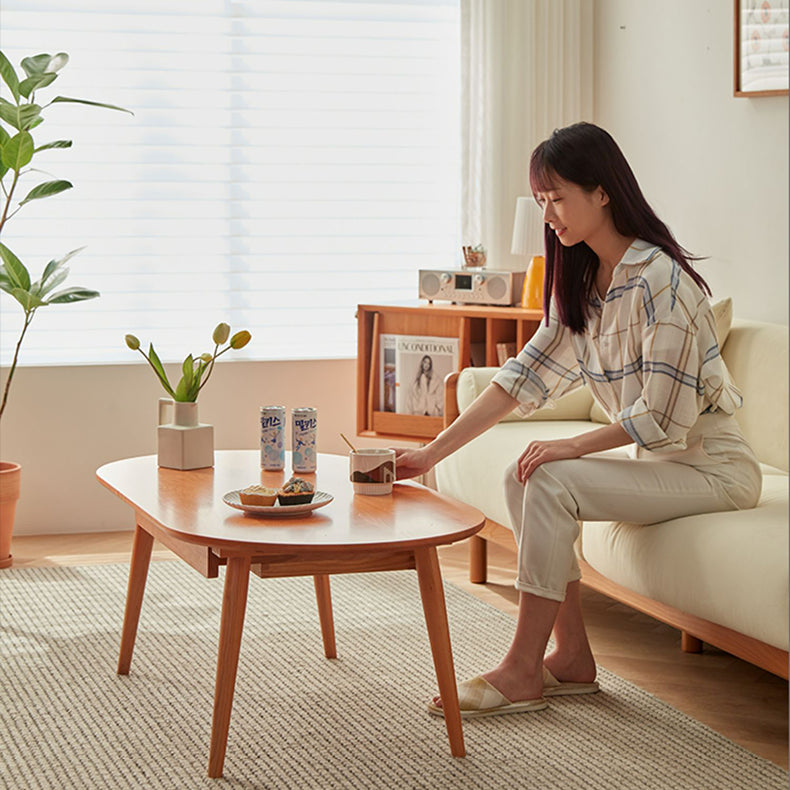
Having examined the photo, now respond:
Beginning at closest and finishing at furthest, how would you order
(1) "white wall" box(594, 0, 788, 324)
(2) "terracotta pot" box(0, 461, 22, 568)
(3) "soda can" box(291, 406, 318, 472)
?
(3) "soda can" box(291, 406, 318, 472), (1) "white wall" box(594, 0, 788, 324), (2) "terracotta pot" box(0, 461, 22, 568)

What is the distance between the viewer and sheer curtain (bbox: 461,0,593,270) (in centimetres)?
412

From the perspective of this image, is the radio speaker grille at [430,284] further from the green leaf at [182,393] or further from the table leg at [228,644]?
the table leg at [228,644]

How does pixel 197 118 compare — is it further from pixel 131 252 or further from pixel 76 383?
pixel 76 383

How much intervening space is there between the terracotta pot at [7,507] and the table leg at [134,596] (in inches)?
45.6

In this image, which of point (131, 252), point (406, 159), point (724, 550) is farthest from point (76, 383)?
point (724, 550)

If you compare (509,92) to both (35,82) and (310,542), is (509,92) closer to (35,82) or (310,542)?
(35,82)

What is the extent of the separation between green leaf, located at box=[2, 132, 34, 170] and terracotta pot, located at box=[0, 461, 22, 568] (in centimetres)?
93

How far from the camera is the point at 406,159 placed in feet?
14.1

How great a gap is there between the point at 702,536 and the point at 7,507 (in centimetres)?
221

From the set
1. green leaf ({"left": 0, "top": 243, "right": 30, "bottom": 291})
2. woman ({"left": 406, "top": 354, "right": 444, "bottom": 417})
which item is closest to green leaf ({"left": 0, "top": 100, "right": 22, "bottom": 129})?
green leaf ({"left": 0, "top": 243, "right": 30, "bottom": 291})

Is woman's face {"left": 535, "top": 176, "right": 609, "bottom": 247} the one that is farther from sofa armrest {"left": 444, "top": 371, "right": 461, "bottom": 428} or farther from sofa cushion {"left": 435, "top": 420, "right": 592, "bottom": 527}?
sofa armrest {"left": 444, "top": 371, "right": 461, "bottom": 428}

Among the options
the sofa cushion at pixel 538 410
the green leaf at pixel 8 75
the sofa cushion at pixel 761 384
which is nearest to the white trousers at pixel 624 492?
the sofa cushion at pixel 761 384

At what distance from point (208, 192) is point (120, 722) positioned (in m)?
2.29

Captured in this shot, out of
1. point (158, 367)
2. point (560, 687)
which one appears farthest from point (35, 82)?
point (560, 687)
